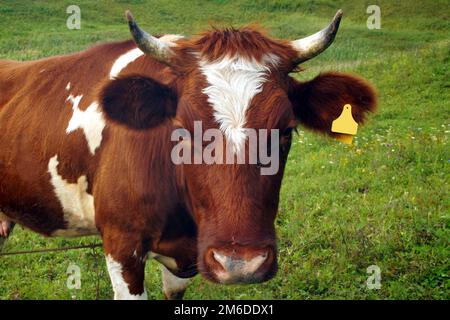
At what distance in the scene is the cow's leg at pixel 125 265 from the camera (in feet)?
12.6

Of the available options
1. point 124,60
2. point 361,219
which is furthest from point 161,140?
point 361,219

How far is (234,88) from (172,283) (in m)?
2.37

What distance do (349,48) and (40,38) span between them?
41.0ft

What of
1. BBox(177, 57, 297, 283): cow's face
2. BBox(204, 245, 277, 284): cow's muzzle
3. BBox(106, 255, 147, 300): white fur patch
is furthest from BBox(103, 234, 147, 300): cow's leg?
BBox(204, 245, 277, 284): cow's muzzle

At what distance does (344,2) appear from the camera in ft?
93.2

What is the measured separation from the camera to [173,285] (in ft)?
16.1

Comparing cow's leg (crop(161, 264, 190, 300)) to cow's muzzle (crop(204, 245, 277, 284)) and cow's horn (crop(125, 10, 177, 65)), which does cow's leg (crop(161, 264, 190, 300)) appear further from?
cow's horn (crop(125, 10, 177, 65))

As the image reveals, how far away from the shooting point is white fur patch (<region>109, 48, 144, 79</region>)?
4.12 meters

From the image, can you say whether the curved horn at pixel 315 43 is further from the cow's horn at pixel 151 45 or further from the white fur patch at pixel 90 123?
the white fur patch at pixel 90 123

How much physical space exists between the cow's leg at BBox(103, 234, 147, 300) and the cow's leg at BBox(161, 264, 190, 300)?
86cm

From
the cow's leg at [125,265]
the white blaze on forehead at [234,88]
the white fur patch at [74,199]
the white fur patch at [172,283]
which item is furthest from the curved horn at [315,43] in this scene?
the white fur patch at [172,283]

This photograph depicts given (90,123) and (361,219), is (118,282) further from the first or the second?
(361,219)
